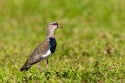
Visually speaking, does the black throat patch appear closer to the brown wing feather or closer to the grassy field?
the brown wing feather

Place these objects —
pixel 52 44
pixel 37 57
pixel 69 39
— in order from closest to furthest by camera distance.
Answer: pixel 37 57, pixel 52 44, pixel 69 39

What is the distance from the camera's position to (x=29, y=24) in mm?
16688

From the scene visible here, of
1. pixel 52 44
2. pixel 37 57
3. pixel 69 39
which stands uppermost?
pixel 69 39

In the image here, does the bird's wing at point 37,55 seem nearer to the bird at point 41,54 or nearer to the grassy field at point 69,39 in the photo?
the bird at point 41,54

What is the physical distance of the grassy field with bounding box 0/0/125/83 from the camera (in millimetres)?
8828

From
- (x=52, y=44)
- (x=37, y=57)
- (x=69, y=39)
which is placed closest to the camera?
(x=37, y=57)

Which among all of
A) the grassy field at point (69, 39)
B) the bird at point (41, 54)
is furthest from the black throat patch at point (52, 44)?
the grassy field at point (69, 39)

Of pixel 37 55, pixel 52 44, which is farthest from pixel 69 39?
pixel 37 55

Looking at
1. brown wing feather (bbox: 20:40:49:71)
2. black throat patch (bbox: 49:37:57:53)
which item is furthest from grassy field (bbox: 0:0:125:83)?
black throat patch (bbox: 49:37:57:53)

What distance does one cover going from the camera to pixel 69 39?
14.5 metres

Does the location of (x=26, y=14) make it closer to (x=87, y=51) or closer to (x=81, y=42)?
(x=81, y=42)

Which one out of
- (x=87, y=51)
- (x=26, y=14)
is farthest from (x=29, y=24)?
(x=87, y=51)

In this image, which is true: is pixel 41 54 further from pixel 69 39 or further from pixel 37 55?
pixel 69 39

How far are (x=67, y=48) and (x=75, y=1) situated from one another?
17.1ft
